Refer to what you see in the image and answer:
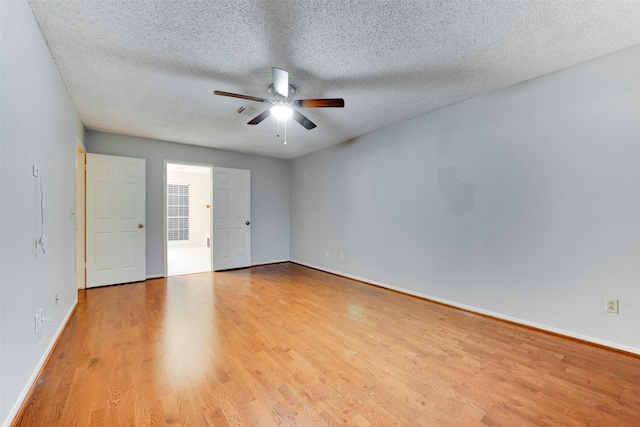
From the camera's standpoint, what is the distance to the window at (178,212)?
8305 mm

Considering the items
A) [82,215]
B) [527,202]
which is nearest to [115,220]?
[82,215]

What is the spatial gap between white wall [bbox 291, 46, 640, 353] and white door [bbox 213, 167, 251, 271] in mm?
2653

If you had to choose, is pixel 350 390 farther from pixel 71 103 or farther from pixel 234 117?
pixel 71 103

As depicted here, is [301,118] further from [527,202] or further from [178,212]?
[178,212]

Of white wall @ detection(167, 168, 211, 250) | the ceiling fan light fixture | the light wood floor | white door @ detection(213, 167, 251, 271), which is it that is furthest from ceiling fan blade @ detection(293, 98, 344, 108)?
white wall @ detection(167, 168, 211, 250)

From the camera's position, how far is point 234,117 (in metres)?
3.53

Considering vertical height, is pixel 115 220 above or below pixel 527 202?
below

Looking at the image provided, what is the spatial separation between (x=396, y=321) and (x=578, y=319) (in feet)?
5.07

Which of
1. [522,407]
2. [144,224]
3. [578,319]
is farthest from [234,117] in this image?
[578,319]

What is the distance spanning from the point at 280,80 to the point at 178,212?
7580 mm

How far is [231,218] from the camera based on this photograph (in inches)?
209

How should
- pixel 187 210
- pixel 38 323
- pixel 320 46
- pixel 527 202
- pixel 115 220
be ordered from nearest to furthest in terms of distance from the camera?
pixel 38 323
pixel 320 46
pixel 527 202
pixel 115 220
pixel 187 210

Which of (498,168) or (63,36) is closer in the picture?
(63,36)

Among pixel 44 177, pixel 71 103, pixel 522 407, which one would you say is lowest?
pixel 522 407
